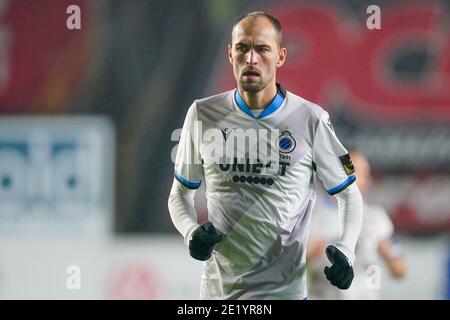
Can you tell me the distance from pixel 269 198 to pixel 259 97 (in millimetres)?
383

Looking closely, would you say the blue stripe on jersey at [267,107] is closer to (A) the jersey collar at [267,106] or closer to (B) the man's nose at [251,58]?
(A) the jersey collar at [267,106]

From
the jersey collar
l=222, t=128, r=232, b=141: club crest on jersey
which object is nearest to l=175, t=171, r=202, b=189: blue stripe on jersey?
l=222, t=128, r=232, b=141: club crest on jersey

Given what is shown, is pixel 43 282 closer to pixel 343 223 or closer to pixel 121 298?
pixel 121 298

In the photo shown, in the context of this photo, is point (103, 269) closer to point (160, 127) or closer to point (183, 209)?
point (160, 127)

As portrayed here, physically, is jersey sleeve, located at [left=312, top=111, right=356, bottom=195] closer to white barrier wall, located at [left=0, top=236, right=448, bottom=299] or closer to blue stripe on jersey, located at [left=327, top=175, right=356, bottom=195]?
blue stripe on jersey, located at [left=327, top=175, right=356, bottom=195]

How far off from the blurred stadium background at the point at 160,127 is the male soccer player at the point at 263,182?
2.10 metres

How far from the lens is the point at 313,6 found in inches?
223

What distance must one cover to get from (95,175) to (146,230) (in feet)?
1.54

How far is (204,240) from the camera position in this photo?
3291 mm

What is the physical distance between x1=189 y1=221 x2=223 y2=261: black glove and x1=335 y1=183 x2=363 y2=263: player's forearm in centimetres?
46

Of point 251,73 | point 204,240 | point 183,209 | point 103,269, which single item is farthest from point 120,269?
point 251,73

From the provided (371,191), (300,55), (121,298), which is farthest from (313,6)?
(121,298)

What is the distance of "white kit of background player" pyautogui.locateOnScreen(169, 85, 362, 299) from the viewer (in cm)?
340

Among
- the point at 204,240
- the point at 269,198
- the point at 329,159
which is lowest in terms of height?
the point at 204,240
